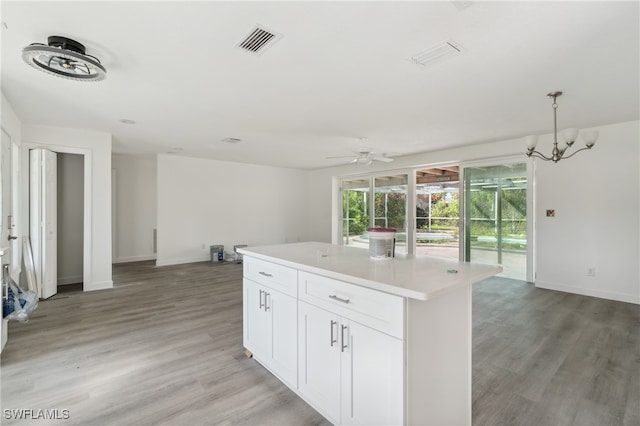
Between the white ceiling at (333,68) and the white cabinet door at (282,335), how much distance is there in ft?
6.06

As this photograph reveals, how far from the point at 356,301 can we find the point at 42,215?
4.74m

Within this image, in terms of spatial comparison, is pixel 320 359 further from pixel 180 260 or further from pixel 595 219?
pixel 180 260

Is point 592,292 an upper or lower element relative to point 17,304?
lower

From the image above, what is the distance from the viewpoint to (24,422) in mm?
1758

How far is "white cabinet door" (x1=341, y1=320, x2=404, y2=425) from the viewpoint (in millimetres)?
1357

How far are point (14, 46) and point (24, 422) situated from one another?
253cm

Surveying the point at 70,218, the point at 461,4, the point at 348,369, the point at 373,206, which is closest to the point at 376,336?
the point at 348,369

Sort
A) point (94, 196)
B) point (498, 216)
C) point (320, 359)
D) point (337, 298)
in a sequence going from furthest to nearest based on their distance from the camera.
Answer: point (498, 216)
point (94, 196)
point (320, 359)
point (337, 298)

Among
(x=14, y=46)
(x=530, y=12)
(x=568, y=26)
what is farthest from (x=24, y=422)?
(x=568, y=26)

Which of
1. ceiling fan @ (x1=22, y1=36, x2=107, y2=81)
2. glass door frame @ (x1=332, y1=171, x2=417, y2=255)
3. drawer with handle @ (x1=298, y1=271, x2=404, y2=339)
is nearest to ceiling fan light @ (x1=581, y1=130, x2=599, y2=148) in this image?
glass door frame @ (x1=332, y1=171, x2=417, y2=255)

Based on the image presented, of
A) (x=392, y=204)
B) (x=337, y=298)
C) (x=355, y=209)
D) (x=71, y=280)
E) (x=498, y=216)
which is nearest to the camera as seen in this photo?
(x=337, y=298)

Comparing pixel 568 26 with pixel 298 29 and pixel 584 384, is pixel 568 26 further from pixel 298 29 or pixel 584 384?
pixel 584 384

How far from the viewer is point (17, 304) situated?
107 inches

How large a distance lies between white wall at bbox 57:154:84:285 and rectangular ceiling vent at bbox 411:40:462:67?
6.04m
